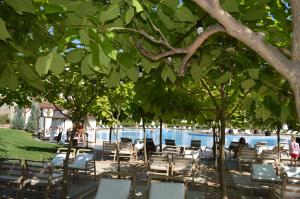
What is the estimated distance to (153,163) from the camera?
548 inches

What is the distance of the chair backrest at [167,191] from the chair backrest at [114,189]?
66 centimetres

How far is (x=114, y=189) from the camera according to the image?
30.5ft

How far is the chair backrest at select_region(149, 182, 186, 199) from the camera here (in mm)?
8680

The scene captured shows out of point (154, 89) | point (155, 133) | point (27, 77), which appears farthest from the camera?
point (155, 133)

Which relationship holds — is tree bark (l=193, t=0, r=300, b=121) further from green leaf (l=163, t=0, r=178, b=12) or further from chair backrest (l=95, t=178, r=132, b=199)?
chair backrest (l=95, t=178, r=132, b=199)

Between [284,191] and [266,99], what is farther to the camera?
[284,191]

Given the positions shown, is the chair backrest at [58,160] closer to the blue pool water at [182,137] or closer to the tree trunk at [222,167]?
the tree trunk at [222,167]

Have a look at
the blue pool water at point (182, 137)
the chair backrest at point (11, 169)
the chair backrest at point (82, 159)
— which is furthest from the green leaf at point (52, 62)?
the blue pool water at point (182, 137)

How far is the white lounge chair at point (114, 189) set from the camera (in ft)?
30.1

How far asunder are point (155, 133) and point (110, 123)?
30532 millimetres

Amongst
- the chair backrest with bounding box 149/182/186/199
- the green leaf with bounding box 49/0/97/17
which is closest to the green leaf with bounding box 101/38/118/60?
the green leaf with bounding box 49/0/97/17

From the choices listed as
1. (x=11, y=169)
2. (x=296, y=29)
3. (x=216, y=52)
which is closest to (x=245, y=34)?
(x=296, y=29)

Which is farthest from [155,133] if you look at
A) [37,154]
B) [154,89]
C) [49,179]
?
[154,89]

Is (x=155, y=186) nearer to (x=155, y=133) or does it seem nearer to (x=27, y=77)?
(x=27, y=77)
